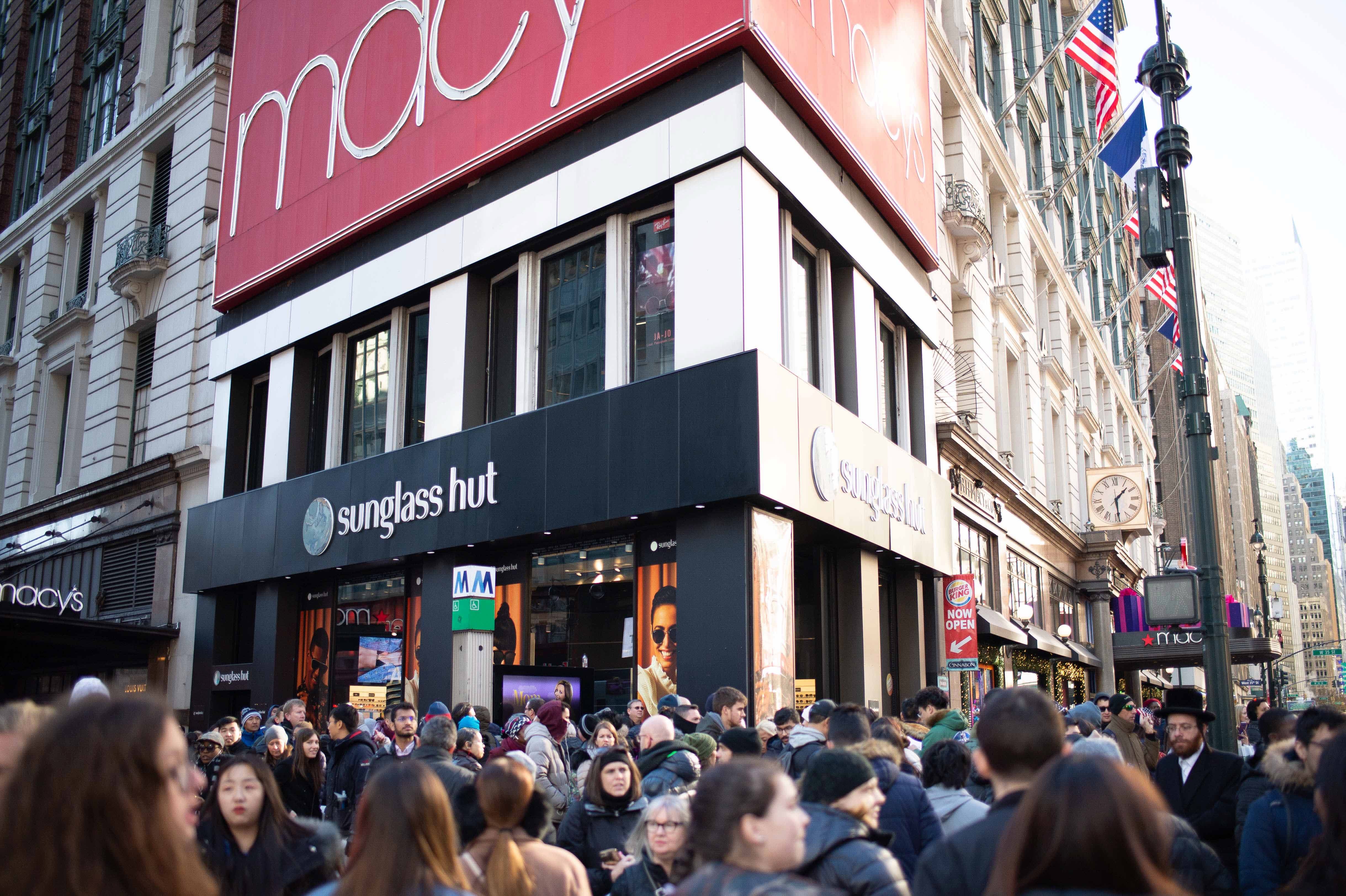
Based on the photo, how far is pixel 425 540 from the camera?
808 inches

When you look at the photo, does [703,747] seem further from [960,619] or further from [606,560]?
[960,619]

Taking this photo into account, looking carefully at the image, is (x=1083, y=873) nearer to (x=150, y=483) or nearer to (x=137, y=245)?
(x=150, y=483)

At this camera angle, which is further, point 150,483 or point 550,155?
point 150,483

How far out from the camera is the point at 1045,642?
3114cm

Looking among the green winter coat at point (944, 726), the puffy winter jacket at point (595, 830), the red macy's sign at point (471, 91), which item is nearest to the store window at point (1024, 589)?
the red macy's sign at point (471, 91)

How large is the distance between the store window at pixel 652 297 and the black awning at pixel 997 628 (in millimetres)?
11337

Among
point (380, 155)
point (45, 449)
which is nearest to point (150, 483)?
point (45, 449)

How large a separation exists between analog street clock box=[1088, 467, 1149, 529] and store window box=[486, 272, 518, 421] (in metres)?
26.2

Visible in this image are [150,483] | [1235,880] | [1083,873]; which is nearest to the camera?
[1083,873]

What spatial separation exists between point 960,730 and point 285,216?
21.3 metres

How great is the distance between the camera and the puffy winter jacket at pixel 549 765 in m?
9.27

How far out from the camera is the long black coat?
6.89 metres

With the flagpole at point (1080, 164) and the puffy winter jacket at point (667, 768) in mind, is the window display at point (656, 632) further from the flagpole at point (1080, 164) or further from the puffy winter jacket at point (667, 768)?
the flagpole at point (1080, 164)

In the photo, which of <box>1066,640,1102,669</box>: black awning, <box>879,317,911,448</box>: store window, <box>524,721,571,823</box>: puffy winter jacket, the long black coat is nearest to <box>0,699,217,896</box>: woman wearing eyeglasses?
the long black coat
